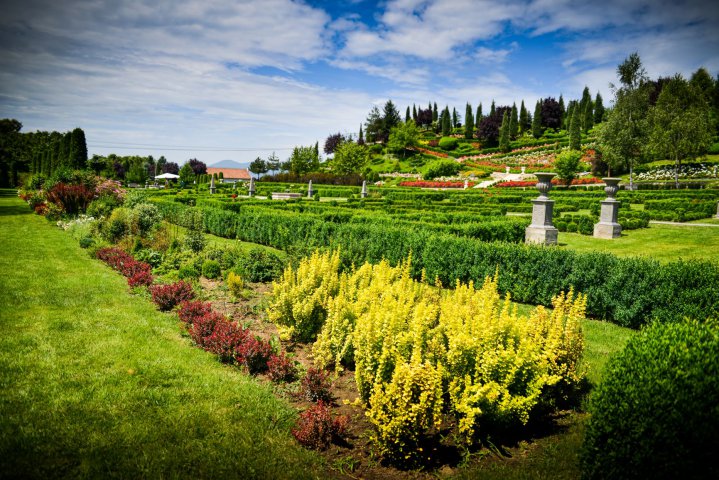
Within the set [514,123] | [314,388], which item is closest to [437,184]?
[314,388]

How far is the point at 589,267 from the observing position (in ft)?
26.3

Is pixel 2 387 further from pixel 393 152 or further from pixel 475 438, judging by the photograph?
pixel 393 152

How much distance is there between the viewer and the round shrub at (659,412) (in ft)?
8.68

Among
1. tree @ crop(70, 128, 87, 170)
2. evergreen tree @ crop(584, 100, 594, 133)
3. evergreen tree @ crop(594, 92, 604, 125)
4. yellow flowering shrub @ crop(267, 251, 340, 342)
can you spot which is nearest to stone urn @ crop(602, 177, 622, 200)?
yellow flowering shrub @ crop(267, 251, 340, 342)

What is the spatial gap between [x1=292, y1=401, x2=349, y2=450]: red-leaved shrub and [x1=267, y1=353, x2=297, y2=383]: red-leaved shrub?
1106 millimetres

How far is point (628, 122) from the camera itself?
3750cm

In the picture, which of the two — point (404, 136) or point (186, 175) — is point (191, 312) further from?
point (404, 136)

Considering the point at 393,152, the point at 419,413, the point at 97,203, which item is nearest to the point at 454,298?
the point at 419,413

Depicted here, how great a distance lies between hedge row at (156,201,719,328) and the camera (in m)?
6.85

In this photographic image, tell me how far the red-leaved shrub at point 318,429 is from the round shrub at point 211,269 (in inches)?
257

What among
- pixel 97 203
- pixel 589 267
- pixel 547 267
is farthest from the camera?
pixel 97 203

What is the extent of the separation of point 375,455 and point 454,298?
2.75 metres

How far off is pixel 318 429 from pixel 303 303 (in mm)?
2622

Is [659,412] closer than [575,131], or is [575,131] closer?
[659,412]
